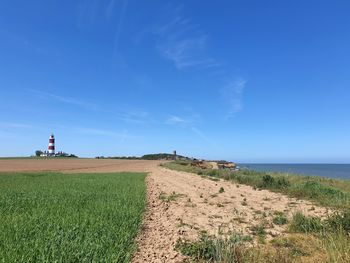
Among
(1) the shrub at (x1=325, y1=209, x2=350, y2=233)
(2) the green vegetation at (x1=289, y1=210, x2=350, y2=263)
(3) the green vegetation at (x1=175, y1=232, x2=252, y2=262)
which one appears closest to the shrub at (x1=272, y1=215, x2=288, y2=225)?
(2) the green vegetation at (x1=289, y1=210, x2=350, y2=263)

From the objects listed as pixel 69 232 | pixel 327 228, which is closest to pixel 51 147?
pixel 69 232

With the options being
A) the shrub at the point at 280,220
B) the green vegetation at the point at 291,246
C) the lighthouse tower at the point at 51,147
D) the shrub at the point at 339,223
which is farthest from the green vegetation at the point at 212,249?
the lighthouse tower at the point at 51,147

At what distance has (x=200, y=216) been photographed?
14922mm

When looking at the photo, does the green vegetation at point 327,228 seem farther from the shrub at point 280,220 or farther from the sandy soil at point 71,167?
the sandy soil at point 71,167

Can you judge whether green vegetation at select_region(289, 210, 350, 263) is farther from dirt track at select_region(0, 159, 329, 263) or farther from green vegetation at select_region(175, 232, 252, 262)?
green vegetation at select_region(175, 232, 252, 262)

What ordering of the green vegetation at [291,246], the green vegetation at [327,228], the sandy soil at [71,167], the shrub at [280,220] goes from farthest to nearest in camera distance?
1. the sandy soil at [71,167]
2. the shrub at [280,220]
3. the green vegetation at [327,228]
4. the green vegetation at [291,246]

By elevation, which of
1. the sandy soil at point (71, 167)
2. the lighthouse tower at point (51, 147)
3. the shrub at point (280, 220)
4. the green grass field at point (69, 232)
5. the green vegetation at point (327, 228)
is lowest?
the shrub at point (280, 220)

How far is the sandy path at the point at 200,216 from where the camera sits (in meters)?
10.1

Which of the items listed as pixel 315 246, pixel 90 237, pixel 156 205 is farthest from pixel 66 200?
pixel 315 246

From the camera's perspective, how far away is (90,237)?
9406mm

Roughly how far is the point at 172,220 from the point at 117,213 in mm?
2155

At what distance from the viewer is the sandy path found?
10.1 metres

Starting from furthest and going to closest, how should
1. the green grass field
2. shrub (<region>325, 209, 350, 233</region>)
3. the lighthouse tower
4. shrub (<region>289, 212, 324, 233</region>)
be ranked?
the lighthouse tower → shrub (<region>289, 212, 324, 233</region>) → shrub (<region>325, 209, 350, 233</region>) → the green grass field

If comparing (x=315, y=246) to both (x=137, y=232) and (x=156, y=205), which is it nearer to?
(x=137, y=232)
